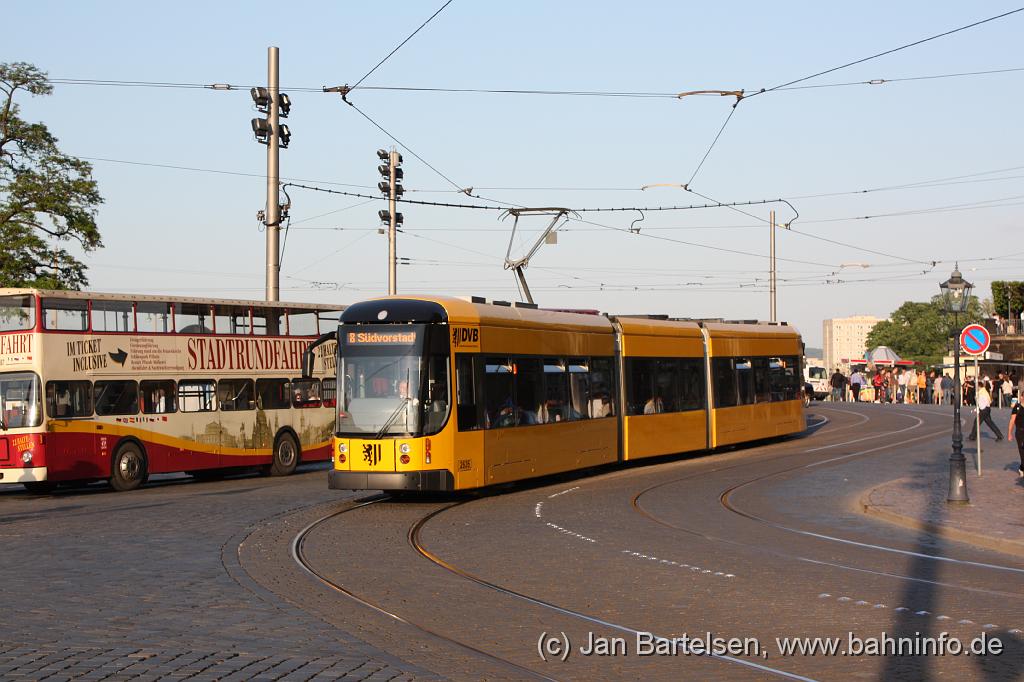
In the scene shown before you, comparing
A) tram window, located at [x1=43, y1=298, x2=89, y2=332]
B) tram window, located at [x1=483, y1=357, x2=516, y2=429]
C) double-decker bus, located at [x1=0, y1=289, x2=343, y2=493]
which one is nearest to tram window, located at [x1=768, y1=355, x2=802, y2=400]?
double-decker bus, located at [x1=0, y1=289, x2=343, y2=493]

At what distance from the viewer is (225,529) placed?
16.6 m

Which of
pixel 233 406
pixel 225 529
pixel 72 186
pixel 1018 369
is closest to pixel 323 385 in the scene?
pixel 233 406

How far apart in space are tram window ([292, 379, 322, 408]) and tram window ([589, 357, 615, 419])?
6.82 meters

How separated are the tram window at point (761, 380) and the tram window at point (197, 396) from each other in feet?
45.8

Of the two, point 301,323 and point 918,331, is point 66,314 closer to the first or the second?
point 301,323

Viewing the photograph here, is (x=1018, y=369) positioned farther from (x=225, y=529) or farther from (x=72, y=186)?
(x=225, y=529)

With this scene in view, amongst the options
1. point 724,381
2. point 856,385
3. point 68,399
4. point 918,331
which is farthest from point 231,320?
point 918,331

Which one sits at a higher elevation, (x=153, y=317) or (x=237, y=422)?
(x=153, y=317)

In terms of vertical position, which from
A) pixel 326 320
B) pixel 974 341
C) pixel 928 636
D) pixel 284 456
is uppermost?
pixel 326 320

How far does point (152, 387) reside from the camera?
25.5 metres

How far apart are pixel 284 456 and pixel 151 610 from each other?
741 inches

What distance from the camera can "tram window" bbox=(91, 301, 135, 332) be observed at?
24.4m

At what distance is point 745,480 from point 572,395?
3599 millimetres

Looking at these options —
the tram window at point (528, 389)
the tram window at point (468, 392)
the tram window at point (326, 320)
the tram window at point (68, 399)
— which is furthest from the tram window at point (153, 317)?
the tram window at point (468, 392)
